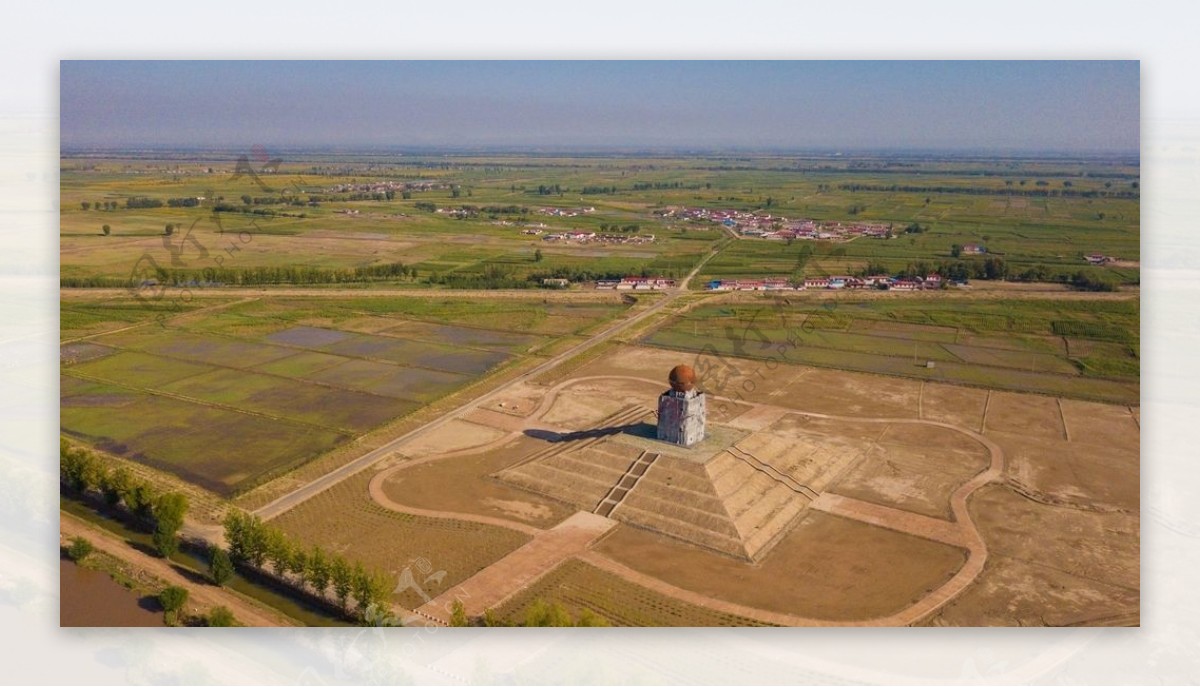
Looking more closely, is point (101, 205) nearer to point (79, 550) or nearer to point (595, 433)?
point (79, 550)

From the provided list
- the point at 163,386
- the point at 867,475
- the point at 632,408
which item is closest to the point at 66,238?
the point at 163,386

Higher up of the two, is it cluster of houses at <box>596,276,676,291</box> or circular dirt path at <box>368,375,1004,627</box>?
cluster of houses at <box>596,276,676,291</box>

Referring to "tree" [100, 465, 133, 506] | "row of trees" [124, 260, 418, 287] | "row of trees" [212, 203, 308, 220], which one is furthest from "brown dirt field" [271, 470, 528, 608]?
"row of trees" [212, 203, 308, 220]

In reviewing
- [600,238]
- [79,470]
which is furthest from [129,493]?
[600,238]

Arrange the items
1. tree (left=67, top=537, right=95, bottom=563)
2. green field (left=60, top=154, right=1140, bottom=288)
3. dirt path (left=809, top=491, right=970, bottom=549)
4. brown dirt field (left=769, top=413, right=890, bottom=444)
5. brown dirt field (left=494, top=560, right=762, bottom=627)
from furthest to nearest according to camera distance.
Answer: green field (left=60, top=154, right=1140, bottom=288) < brown dirt field (left=769, top=413, right=890, bottom=444) < dirt path (left=809, top=491, right=970, bottom=549) < tree (left=67, top=537, right=95, bottom=563) < brown dirt field (left=494, top=560, right=762, bottom=627)

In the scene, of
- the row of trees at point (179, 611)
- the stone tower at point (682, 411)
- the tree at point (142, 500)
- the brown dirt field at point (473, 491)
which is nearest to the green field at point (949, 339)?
the stone tower at point (682, 411)

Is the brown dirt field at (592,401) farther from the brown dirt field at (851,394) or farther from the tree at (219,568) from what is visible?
the tree at (219,568)

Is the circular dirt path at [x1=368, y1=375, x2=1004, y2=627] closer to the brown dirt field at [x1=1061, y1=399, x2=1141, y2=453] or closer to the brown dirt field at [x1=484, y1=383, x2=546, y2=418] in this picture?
the brown dirt field at [x1=484, y1=383, x2=546, y2=418]
